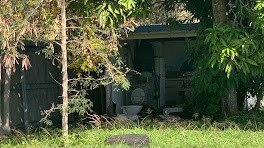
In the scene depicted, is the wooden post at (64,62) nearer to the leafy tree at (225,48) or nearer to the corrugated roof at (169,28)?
the leafy tree at (225,48)

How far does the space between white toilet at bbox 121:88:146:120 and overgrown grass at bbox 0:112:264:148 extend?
4101 mm

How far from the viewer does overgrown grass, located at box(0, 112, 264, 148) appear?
340 inches

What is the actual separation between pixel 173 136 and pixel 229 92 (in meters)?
3.55

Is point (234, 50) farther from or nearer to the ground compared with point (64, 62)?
farther from the ground

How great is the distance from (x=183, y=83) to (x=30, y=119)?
246 inches

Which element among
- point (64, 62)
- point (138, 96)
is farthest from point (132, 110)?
point (64, 62)

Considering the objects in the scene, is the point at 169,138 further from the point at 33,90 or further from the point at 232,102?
Answer: the point at 33,90

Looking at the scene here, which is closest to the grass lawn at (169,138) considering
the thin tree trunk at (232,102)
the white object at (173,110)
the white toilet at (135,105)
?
the thin tree trunk at (232,102)

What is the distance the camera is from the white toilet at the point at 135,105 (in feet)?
50.6

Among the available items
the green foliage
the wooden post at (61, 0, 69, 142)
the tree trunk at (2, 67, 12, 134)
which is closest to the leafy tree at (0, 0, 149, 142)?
the wooden post at (61, 0, 69, 142)

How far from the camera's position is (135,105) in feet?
52.4

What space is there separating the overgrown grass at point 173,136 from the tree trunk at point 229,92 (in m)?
1.29

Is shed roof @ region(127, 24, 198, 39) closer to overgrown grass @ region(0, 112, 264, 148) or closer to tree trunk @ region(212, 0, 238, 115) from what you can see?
tree trunk @ region(212, 0, 238, 115)

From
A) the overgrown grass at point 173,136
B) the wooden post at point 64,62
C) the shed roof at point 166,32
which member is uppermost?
the shed roof at point 166,32
